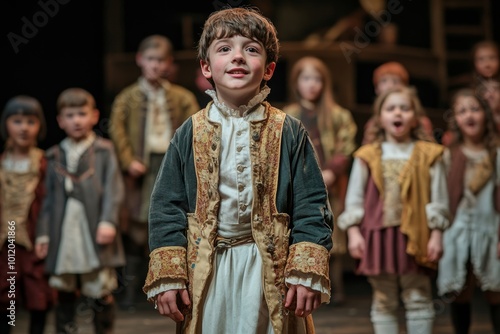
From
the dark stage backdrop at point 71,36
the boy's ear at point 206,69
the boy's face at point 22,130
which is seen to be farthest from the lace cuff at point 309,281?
the dark stage backdrop at point 71,36

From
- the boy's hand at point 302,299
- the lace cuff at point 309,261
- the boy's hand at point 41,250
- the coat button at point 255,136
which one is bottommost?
the boy's hand at point 41,250

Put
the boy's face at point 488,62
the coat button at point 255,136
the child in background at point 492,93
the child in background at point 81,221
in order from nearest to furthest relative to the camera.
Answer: the coat button at point 255,136 → the child in background at point 81,221 → the child in background at point 492,93 → the boy's face at point 488,62

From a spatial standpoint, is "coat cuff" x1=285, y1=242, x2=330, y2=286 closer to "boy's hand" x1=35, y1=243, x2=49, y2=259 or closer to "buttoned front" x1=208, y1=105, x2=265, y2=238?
"buttoned front" x1=208, y1=105, x2=265, y2=238

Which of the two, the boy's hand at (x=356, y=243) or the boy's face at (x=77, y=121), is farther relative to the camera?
the boy's face at (x=77, y=121)

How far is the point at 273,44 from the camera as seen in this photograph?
273 centimetres

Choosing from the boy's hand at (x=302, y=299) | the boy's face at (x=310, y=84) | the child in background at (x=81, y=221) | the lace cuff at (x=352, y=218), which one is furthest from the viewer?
the boy's face at (x=310, y=84)

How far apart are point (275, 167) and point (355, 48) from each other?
14.3 feet

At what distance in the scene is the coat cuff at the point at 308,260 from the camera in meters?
2.55

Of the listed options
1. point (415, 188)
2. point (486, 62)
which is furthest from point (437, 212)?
point (486, 62)

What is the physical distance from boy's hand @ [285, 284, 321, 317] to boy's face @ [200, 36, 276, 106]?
566mm

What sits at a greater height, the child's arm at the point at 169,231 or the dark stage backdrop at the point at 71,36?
the dark stage backdrop at the point at 71,36

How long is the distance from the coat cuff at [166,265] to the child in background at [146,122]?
3.24m

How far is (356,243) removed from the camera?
4.15 meters

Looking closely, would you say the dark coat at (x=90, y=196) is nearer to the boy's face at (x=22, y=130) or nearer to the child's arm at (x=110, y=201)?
the child's arm at (x=110, y=201)
